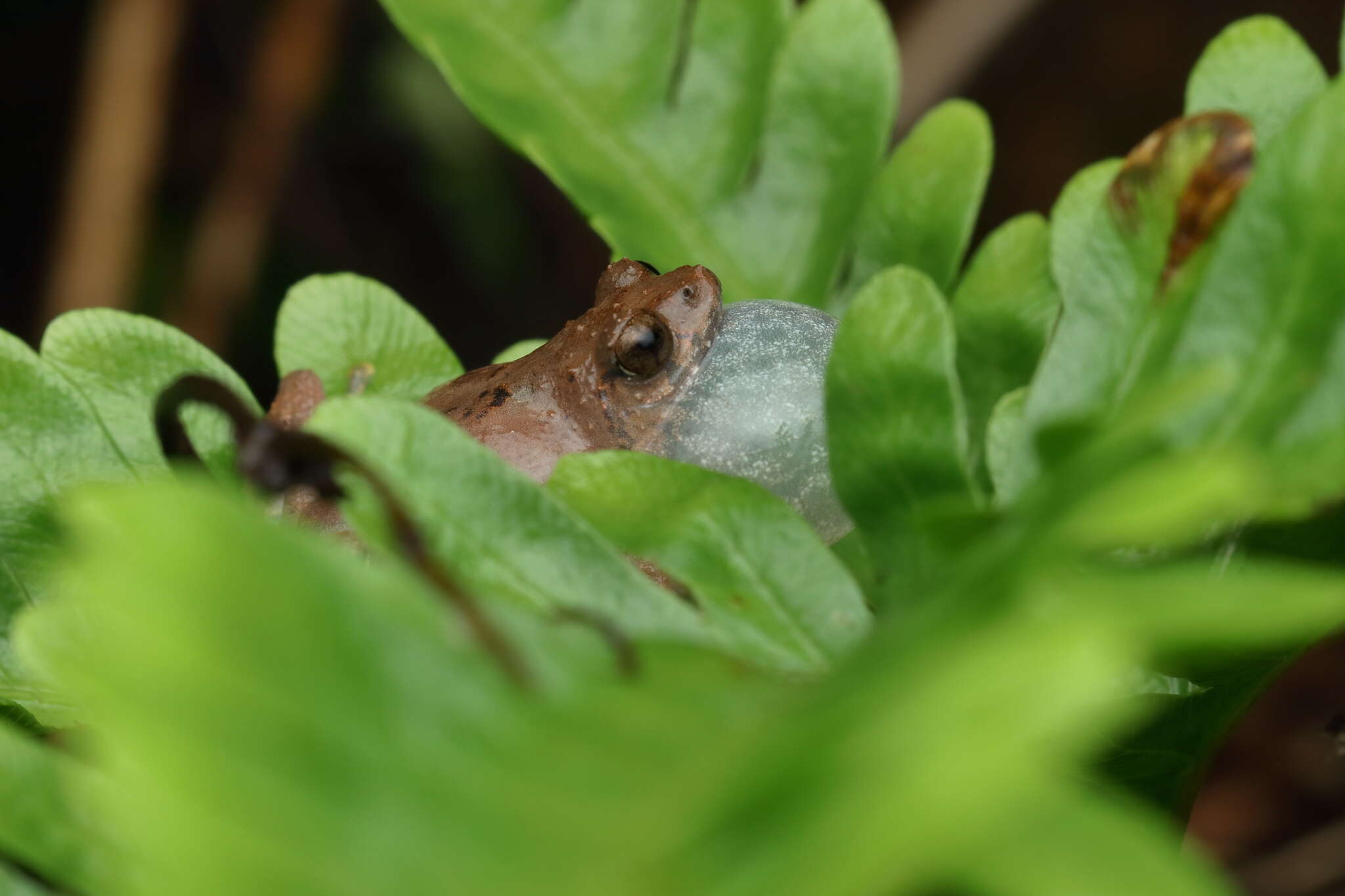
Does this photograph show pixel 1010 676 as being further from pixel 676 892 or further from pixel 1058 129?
pixel 1058 129

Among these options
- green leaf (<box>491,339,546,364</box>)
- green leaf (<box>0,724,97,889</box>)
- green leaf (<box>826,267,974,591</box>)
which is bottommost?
green leaf (<box>0,724,97,889</box>)

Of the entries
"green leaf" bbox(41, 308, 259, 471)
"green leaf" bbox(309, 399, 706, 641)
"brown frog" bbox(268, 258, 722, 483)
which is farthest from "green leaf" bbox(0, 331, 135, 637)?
"green leaf" bbox(309, 399, 706, 641)

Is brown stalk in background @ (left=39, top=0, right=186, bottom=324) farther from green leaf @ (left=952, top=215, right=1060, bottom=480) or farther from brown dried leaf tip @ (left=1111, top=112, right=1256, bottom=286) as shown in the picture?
brown dried leaf tip @ (left=1111, top=112, right=1256, bottom=286)

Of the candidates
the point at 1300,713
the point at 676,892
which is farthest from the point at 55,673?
the point at 1300,713

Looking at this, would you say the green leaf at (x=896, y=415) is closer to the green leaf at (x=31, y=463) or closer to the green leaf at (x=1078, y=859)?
the green leaf at (x=1078, y=859)

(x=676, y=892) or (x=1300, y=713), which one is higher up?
(x=1300, y=713)

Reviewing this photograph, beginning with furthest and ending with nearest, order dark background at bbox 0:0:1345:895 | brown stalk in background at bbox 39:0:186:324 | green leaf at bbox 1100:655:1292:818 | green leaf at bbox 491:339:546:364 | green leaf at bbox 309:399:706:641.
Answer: dark background at bbox 0:0:1345:895
brown stalk in background at bbox 39:0:186:324
green leaf at bbox 491:339:546:364
green leaf at bbox 1100:655:1292:818
green leaf at bbox 309:399:706:641

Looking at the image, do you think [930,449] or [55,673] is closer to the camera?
[55,673]
